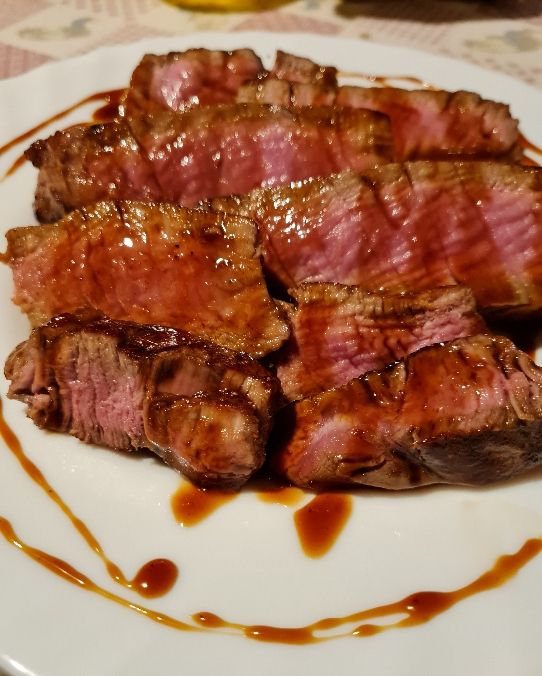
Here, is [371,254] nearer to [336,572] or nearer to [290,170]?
[290,170]

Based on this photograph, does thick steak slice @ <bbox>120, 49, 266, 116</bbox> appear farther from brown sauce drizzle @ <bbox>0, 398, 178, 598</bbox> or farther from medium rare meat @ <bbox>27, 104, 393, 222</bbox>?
brown sauce drizzle @ <bbox>0, 398, 178, 598</bbox>

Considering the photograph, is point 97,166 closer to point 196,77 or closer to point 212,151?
point 212,151

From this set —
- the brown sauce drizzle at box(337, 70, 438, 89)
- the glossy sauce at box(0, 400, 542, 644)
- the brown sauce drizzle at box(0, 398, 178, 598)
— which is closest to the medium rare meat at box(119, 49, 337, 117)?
the brown sauce drizzle at box(337, 70, 438, 89)

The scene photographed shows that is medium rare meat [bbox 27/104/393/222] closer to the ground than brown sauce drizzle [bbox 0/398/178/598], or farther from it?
farther from it

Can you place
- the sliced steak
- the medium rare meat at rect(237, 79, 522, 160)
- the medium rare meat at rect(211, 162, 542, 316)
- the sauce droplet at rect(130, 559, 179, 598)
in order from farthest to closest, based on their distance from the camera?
1. the sliced steak
2. the medium rare meat at rect(237, 79, 522, 160)
3. the medium rare meat at rect(211, 162, 542, 316)
4. the sauce droplet at rect(130, 559, 179, 598)

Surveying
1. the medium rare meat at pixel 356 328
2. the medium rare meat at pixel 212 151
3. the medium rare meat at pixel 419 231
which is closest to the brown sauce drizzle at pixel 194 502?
the medium rare meat at pixel 356 328

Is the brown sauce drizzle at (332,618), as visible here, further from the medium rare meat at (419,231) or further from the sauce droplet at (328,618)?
the medium rare meat at (419,231)

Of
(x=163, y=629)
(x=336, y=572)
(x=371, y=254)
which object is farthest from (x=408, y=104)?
(x=163, y=629)
